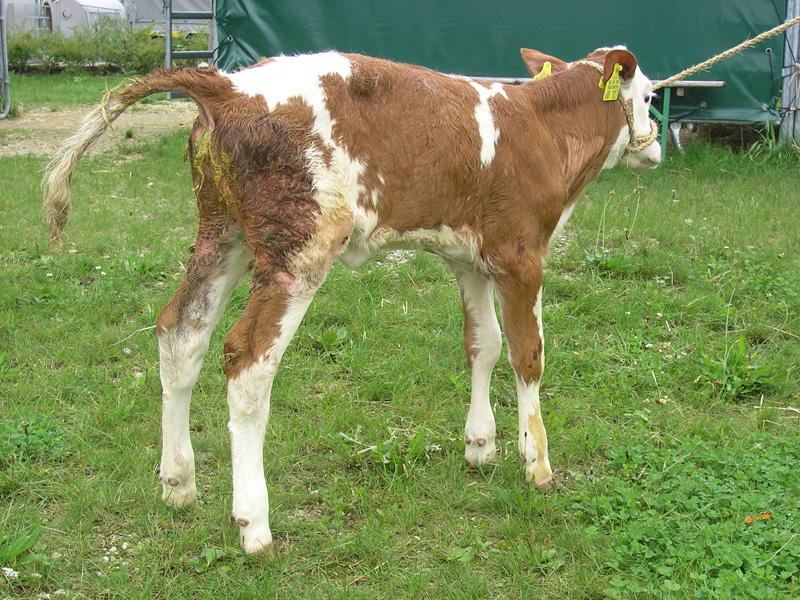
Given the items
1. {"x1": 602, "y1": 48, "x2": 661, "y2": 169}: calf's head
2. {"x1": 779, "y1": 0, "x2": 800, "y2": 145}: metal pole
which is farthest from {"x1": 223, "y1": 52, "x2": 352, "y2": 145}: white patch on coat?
{"x1": 779, "y1": 0, "x2": 800, "y2": 145}: metal pole

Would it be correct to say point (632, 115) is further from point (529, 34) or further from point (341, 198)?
point (529, 34)

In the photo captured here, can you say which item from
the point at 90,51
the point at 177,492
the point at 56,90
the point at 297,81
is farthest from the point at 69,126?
the point at 297,81

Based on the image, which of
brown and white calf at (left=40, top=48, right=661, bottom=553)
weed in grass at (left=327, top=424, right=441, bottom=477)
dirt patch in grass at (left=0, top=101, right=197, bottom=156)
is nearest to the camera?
brown and white calf at (left=40, top=48, right=661, bottom=553)

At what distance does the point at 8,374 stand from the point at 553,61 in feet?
11.4

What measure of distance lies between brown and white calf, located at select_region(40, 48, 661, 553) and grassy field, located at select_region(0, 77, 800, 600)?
310mm

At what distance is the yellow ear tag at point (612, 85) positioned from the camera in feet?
12.7

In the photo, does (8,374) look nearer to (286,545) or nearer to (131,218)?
(286,545)

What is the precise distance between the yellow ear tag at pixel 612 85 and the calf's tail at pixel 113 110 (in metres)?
1.89

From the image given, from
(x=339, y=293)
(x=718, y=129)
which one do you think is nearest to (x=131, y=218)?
(x=339, y=293)

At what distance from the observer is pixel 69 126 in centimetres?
1205

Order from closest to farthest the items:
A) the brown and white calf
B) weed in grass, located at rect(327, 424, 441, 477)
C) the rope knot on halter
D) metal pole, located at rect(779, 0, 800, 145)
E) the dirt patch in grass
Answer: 1. the brown and white calf
2. weed in grass, located at rect(327, 424, 441, 477)
3. the rope knot on halter
4. metal pole, located at rect(779, 0, 800, 145)
5. the dirt patch in grass

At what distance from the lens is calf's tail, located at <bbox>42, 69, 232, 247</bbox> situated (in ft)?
9.84

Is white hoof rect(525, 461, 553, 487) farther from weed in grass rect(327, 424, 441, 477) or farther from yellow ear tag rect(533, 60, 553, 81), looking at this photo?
yellow ear tag rect(533, 60, 553, 81)

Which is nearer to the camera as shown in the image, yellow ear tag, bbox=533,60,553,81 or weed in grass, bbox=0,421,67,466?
weed in grass, bbox=0,421,67,466
